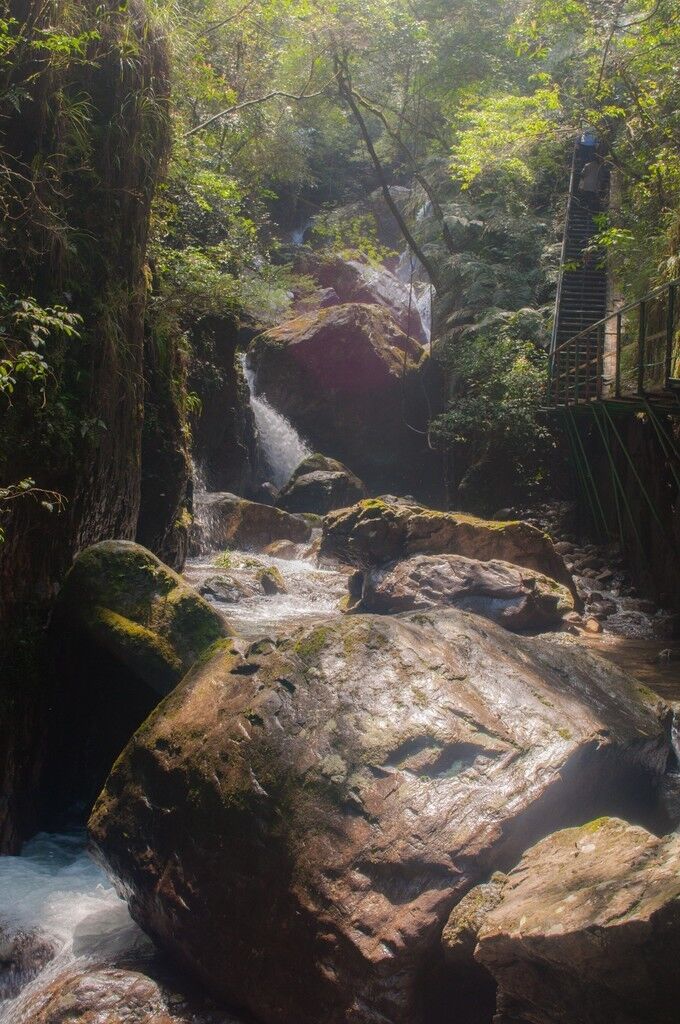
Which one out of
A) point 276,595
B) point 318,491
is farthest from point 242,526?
point 318,491

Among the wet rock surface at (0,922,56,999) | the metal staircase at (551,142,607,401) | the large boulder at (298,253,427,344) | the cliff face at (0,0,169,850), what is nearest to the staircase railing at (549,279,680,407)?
the metal staircase at (551,142,607,401)

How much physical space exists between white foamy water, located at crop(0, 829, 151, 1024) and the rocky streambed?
12 millimetres

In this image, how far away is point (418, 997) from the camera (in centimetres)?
285

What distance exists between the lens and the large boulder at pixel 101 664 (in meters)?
5.14

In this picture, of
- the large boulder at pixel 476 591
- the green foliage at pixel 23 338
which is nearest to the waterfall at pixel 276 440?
the large boulder at pixel 476 591

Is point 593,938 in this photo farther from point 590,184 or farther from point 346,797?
point 590,184

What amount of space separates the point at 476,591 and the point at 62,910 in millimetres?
5399

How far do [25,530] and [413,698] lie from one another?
257 centimetres

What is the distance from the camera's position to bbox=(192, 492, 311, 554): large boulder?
13414 millimetres

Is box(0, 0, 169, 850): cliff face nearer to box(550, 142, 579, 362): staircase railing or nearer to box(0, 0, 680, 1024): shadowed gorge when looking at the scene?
box(0, 0, 680, 1024): shadowed gorge

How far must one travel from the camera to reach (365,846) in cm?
318

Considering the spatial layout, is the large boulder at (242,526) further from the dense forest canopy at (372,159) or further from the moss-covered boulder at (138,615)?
the moss-covered boulder at (138,615)

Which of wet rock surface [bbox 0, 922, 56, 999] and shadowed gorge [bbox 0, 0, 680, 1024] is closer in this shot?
shadowed gorge [bbox 0, 0, 680, 1024]

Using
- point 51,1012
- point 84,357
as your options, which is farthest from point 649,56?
point 51,1012
